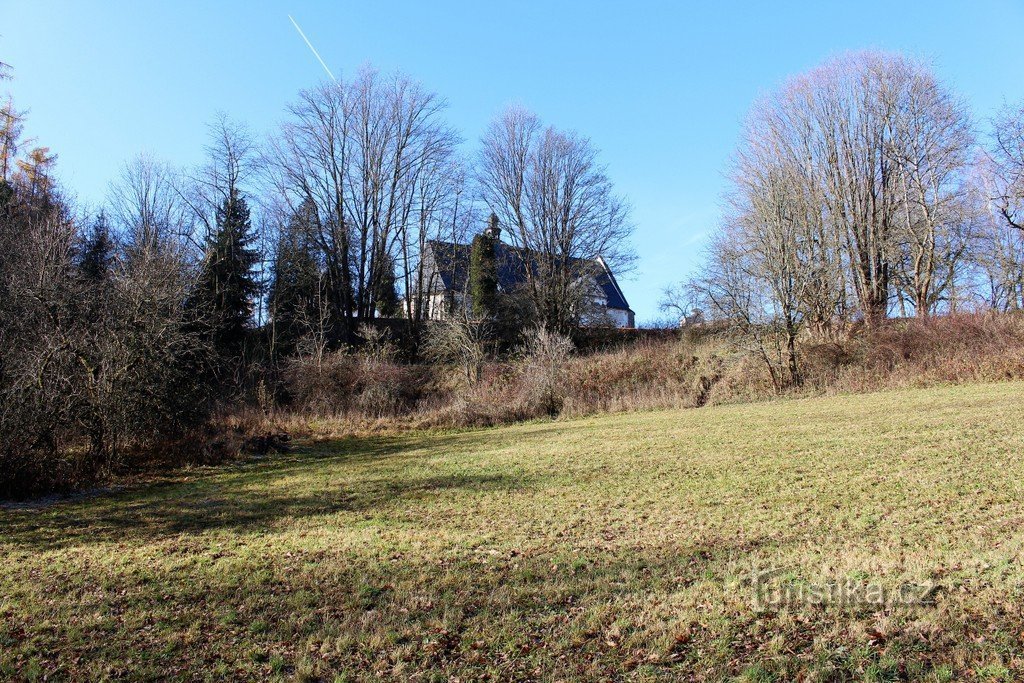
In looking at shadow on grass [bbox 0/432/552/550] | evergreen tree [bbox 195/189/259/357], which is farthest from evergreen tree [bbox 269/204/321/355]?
shadow on grass [bbox 0/432/552/550]

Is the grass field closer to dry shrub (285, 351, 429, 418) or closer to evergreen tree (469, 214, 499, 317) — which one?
dry shrub (285, 351, 429, 418)

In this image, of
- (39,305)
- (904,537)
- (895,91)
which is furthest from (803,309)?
(39,305)

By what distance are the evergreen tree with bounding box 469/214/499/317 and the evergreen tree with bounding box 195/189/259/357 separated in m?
11.8

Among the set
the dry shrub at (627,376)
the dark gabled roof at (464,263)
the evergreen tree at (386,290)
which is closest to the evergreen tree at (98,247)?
the dry shrub at (627,376)

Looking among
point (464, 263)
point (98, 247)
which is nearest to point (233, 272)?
point (98, 247)

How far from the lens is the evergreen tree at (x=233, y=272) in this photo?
103ft

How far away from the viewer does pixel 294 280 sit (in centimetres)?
3575

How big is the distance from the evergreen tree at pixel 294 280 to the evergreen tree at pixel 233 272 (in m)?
1.51

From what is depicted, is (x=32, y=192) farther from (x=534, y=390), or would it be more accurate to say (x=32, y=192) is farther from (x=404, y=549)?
(x=404, y=549)

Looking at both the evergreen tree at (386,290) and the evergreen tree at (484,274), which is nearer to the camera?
the evergreen tree at (386,290)

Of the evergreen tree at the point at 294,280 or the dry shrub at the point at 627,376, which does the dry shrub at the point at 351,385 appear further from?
the evergreen tree at the point at 294,280

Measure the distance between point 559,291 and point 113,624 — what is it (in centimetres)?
2991

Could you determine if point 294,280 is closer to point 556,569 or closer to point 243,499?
point 243,499

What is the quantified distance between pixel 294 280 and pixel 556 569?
1294 inches
